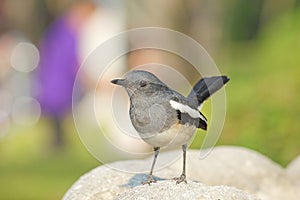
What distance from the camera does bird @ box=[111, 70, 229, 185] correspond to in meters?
6.01

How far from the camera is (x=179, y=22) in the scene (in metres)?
19.1

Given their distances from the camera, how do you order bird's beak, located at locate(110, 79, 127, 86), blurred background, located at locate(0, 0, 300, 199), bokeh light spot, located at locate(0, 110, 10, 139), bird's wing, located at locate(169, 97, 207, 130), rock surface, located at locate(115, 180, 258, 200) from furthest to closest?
1. bokeh light spot, located at locate(0, 110, 10, 139)
2. blurred background, located at locate(0, 0, 300, 199)
3. bird's wing, located at locate(169, 97, 207, 130)
4. bird's beak, located at locate(110, 79, 127, 86)
5. rock surface, located at locate(115, 180, 258, 200)

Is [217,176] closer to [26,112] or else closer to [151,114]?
[151,114]

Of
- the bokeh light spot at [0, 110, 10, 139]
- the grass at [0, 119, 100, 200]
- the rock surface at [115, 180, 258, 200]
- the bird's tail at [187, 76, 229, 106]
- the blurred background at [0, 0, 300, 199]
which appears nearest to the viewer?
the rock surface at [115, 180, 258, 200]

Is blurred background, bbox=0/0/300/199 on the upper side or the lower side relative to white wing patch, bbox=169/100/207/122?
lower

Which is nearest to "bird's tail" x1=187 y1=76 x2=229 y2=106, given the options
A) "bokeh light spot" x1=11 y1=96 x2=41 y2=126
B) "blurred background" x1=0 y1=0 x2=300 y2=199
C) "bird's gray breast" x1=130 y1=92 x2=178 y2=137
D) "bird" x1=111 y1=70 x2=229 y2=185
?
"bird" x1=111 y1=70 x2=229 y2=185

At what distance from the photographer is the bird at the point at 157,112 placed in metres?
6.01

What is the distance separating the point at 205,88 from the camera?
22.1ft

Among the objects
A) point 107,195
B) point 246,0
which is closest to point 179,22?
point 246,0

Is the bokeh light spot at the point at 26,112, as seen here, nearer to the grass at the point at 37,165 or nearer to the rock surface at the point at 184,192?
the grass at the point at 37,165

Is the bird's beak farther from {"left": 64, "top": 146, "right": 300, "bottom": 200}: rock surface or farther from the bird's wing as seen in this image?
{"left": 64, "top": 146, "right": 300, "bottom": 200}: rock surface

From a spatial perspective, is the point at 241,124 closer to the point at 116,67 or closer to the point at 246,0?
the point at 116,67

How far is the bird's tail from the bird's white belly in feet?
1.52

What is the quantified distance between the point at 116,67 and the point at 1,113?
14.8 ft
